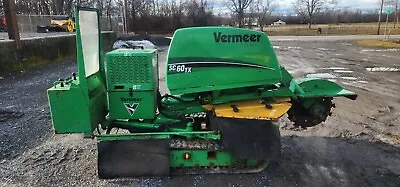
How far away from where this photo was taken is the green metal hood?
3867 millimetres

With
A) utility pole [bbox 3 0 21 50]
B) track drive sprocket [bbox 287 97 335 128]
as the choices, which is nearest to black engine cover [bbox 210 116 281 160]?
track drive sprocket [bbox 287 97 335 128]

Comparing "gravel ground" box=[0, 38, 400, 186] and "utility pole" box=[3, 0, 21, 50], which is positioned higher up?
"utility pole" box=[3, 0, 21, 50]

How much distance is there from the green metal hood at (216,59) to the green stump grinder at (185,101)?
12 millimetres

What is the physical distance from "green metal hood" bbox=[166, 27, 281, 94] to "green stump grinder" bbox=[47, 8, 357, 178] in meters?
0.01

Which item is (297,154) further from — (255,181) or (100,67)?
(100,67)

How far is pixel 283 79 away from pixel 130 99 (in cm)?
205

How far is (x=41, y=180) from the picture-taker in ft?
13.8

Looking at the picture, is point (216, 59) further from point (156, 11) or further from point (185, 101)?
point (156, 11)

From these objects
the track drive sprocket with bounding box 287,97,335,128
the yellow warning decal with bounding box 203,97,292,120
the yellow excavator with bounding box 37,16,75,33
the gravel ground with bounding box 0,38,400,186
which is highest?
the yellow excavator with bounding box 37,16,75,33

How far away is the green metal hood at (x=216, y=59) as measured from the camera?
3.87m

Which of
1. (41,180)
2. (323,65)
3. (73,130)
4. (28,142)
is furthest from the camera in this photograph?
(323,65)

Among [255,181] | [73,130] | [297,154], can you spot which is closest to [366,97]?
[297,154]

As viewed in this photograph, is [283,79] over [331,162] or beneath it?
over

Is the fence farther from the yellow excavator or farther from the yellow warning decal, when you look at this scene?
the yellow warning decal
